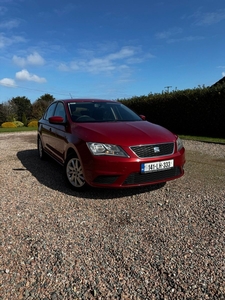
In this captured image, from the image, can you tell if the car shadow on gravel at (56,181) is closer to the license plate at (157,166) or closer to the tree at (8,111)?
the license plate at (157,166)

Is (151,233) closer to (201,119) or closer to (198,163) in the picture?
(198,163)

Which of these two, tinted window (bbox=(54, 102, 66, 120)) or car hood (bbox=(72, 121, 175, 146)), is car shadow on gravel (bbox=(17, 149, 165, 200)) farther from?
tinted window (bbox=(54, 102, 66, 120))

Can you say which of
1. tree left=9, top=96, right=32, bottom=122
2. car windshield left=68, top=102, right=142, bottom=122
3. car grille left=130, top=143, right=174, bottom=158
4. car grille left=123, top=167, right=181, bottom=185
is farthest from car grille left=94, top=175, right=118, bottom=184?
tree left=9, top=96, right=32, bottom=122

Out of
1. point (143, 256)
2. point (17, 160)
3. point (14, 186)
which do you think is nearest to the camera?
point (143, 256)

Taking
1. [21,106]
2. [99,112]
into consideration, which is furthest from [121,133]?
[21,106]

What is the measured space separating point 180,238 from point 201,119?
10500mm

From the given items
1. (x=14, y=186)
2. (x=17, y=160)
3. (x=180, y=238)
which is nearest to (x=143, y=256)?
(x=180, y=238)

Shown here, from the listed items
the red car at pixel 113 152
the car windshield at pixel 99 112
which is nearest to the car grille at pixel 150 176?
the red car at pixel 113 152

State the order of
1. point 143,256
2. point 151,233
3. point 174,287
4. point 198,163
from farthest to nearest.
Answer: point 198,163, point 151,233, point 143,256, point 174,287

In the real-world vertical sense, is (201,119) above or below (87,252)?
above

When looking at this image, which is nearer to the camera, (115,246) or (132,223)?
(115,246)

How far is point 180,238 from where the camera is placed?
247cm

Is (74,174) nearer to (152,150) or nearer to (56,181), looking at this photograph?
(56,181)

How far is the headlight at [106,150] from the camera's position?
3.22 m
